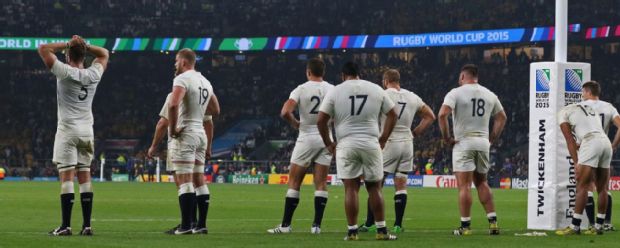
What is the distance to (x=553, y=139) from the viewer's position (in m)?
16.8

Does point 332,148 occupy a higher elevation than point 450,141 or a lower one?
lower

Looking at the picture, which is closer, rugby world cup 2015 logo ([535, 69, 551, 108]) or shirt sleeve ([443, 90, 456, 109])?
shirt sleeve ([443, 90, 456, 109])

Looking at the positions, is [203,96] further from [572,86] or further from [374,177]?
[572,86]

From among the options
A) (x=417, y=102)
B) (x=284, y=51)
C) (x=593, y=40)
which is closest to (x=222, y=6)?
(x=284, y=51)

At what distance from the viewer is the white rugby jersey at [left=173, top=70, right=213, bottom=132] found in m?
14.6

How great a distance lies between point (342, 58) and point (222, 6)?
801cm

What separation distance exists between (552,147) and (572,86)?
36.6 inches

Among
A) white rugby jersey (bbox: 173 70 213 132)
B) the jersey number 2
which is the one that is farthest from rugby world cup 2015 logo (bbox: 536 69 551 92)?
white rugby jersey (bbox: 173 70 213 132)

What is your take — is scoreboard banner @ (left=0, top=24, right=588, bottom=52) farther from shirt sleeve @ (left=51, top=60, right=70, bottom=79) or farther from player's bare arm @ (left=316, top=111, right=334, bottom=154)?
shirt sleeve @ (left=51, top=60, right=70, bottom=79)

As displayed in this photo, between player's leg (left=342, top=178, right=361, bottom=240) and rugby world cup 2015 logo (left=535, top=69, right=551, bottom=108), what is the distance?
14.4 ft

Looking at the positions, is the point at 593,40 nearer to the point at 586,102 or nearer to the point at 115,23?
the point at 115,23

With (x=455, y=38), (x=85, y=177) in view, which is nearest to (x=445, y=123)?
(x=85, y=177)

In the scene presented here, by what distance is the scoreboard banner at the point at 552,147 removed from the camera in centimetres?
1675

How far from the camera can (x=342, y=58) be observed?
7200 cm
